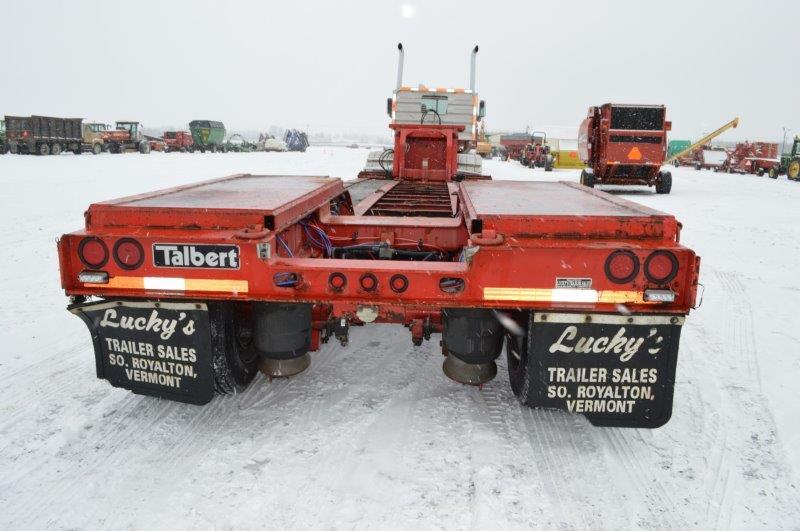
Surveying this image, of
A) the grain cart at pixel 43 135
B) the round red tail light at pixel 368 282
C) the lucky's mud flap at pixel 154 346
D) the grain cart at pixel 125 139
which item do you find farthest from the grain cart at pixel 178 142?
the round red tail light at pixel 368 282

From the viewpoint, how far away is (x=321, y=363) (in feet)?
12.8

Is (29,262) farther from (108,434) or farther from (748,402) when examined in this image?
(748,402)

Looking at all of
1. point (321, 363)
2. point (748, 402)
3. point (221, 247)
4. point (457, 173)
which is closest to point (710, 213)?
point (457, 173)

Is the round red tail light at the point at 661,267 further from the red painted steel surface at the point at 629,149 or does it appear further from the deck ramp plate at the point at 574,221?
the red painted steel surface at the point at 629,149

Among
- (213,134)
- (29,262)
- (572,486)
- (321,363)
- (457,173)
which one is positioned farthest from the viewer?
(213,134)

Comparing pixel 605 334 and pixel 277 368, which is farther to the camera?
pixel 277 368

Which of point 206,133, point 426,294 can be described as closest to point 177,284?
point 426,294

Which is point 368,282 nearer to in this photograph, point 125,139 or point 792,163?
point 792,163

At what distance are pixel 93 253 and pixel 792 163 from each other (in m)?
28.7

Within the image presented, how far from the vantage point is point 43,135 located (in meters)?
27.2

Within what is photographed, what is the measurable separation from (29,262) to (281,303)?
15.9ft

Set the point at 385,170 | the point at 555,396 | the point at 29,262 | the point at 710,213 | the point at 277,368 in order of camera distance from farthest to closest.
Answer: the point at 710,213 → the point at 385,170 → the point at 29,262 → the point at 277,368 → the point at 555,396

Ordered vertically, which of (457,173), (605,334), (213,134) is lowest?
(605,334)

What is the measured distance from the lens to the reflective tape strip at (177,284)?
2.69 metres
